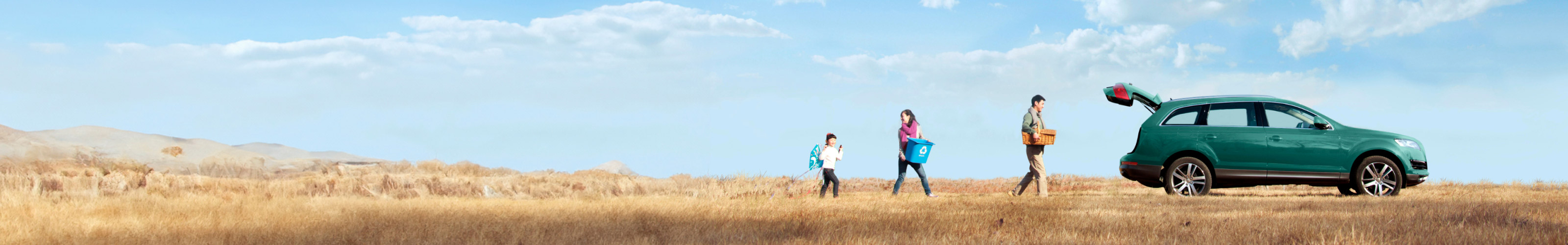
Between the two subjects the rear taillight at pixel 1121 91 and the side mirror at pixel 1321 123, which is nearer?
the side mirror at pixel 1321 123

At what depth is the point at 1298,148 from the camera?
39.8ft

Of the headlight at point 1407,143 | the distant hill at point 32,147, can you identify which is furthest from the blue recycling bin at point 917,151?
the distant hill at point 32,147

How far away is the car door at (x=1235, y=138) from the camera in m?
12.2

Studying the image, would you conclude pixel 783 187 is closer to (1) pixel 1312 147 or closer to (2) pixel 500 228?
(1) pixel 1312 147

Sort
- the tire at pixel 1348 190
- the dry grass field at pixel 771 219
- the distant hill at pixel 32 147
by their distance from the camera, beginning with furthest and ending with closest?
1. the distant hill at pixel 32 147
2. the tire at pixel 1348 190
3. the dry grass field at pixel 771 219

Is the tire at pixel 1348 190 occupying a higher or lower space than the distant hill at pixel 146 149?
lower

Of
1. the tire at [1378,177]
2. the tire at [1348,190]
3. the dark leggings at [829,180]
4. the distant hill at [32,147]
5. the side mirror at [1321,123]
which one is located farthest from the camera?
the distant hill at [32,147]

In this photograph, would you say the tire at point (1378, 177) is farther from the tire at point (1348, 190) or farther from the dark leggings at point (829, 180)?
the dark leggings at point (829, 180)

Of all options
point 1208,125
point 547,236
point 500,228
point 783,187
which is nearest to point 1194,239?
point 547,236

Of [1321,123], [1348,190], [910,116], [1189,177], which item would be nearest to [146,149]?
[910,116]

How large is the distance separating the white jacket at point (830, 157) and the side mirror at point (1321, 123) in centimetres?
610

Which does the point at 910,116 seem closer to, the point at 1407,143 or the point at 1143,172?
the point at 1143,172

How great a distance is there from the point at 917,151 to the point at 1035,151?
5.21ft

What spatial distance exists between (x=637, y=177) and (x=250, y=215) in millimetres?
10072
